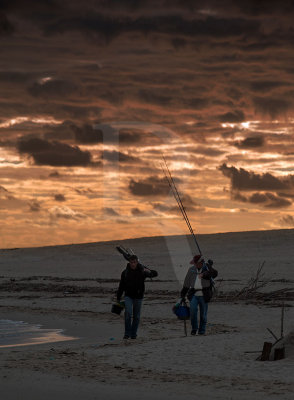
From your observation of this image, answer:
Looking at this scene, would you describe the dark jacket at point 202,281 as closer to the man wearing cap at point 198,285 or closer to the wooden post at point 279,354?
the man wearing cap at point 198,285

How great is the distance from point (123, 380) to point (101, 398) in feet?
3.67

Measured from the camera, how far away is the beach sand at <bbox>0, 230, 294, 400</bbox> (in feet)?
31.6

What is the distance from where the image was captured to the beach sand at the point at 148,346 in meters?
9.63

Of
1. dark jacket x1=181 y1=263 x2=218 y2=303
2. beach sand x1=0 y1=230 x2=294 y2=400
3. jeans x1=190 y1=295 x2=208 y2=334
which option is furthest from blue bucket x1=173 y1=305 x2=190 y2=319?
beach sand x1=0 y1=230 x2=294 y2=400

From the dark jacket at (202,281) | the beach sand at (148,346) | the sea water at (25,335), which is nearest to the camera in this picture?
the beach sand at (148,346)

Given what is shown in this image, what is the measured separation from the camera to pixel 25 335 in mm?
16797

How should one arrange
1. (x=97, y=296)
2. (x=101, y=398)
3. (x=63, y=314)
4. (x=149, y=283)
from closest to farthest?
(x=101, y=398) → (x=63, y=314) → (x=97, y=296) → (x=149, y=283)

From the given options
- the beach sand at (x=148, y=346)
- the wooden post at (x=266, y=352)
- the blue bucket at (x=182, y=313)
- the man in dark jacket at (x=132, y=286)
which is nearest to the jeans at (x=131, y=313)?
the man in dark jacket at (x=132, y=286)

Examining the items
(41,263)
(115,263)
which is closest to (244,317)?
(115,263)

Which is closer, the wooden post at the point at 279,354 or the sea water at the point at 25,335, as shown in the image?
the wooden post at the point at 279,354

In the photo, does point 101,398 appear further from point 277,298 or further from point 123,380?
point 277,298

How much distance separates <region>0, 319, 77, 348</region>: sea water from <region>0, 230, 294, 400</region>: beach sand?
0.41 meters

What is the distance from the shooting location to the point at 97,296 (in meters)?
27.0

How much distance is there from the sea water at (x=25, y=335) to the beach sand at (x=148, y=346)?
0.41 meters
